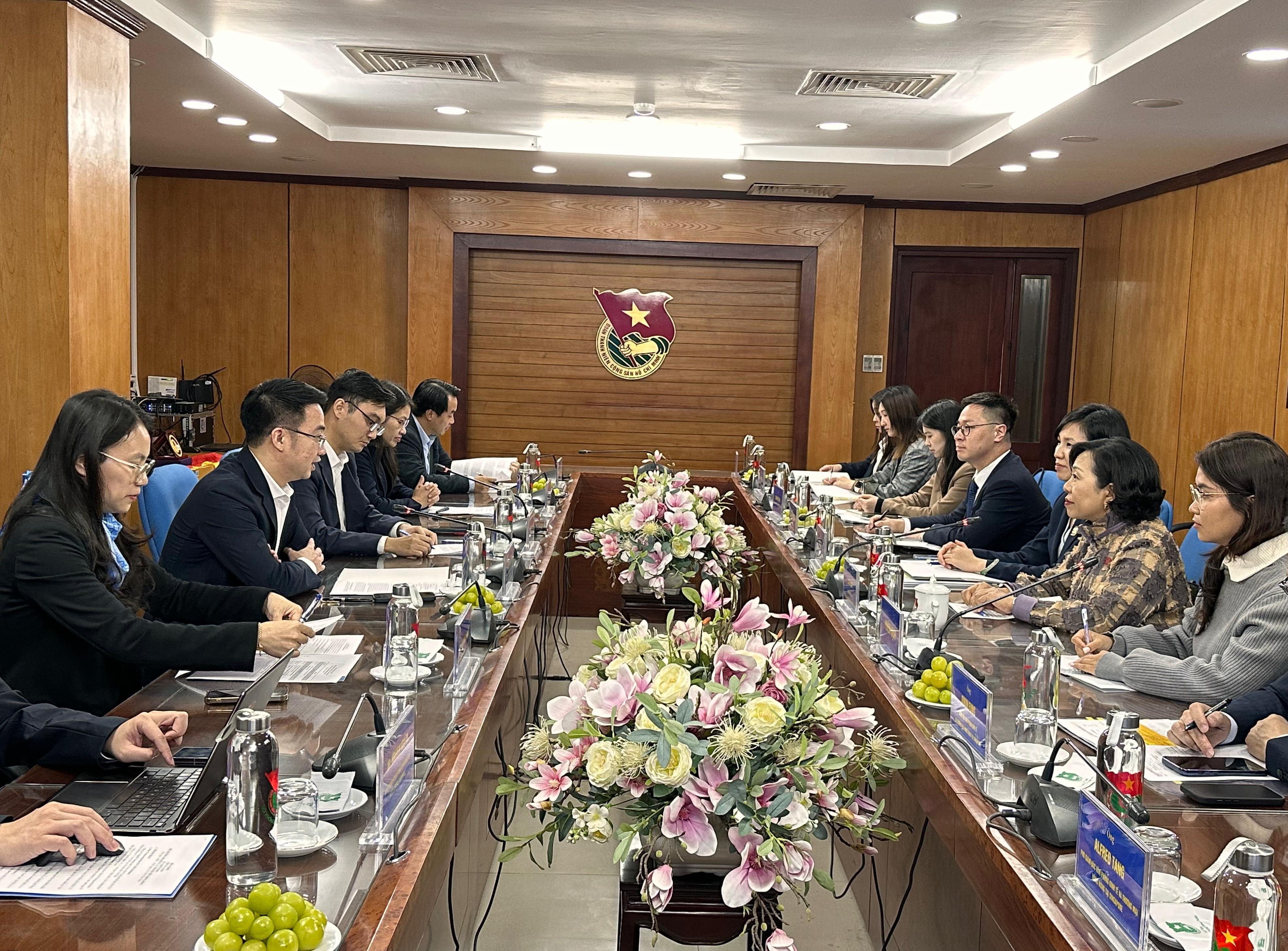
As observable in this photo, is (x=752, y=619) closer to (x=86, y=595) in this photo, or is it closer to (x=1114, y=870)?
(x=1114, y=870)

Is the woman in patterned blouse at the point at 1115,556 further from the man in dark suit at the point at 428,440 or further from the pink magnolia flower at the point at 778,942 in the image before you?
the man in dark suit at the point at 428,440

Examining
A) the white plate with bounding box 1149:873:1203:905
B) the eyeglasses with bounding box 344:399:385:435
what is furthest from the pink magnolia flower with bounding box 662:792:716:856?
the eyeglasses with bounding box 344:399:385:435

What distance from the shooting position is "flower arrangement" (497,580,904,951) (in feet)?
4.91

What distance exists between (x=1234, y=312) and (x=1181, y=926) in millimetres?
5567

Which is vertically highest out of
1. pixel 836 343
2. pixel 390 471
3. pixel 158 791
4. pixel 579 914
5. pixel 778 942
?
pixel 836 343

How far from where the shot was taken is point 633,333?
8.26 metres

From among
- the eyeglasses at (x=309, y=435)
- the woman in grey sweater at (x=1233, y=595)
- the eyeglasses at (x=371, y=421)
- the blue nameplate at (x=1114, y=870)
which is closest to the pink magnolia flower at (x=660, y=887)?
the blue nameplate at (x=1114, y=870)

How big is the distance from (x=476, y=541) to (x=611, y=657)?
150 cm

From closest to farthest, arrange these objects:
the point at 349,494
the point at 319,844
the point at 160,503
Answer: the point at 319,844 < the point at 160,503 < the point at 349,494

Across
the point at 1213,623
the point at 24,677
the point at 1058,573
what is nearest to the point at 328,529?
the point at 24,677

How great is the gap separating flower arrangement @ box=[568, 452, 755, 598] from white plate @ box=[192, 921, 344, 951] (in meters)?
2.87

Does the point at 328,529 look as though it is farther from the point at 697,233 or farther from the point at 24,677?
the point at 697,233

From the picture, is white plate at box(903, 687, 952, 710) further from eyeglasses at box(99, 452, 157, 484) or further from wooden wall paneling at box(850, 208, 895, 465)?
wooden wall paneling at box(850, 208, 895, 465)

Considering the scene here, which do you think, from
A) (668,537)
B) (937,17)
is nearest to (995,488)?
(668,537)
